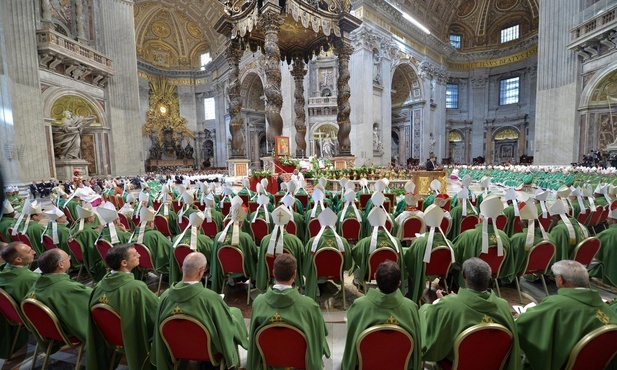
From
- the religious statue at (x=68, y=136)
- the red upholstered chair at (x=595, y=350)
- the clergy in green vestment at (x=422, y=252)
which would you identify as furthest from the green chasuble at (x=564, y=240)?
the religious statue at (x=68, y=136)

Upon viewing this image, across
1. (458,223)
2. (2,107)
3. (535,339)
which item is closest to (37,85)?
(2,107)

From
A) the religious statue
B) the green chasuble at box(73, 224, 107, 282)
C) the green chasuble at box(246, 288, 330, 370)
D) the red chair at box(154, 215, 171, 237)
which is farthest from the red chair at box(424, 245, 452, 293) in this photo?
the religious statue

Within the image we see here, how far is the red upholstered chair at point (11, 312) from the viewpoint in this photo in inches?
95.2

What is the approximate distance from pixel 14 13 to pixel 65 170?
24.0ft

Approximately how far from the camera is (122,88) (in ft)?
61.6

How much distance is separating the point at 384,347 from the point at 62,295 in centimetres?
253

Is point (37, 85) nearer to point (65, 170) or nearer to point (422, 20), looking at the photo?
point (65, 170)

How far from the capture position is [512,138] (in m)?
31.2

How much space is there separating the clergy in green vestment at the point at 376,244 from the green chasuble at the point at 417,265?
12 cm

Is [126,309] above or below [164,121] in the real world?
below

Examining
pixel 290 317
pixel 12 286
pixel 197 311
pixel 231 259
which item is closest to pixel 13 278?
pixel 12 286

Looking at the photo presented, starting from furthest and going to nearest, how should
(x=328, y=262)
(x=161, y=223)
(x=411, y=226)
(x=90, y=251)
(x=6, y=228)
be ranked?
(x=161, y=223), (x=411, y=226), (x=6, y=228), (x=90, y=251), (x=328, y=262)

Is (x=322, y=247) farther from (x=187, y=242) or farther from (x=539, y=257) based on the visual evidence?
(x=539, y=257)

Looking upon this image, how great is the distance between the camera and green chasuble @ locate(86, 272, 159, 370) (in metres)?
2.21
